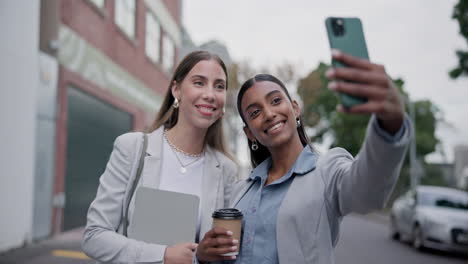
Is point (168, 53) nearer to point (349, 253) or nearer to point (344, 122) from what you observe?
point (349, 253)

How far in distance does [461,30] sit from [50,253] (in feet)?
38.3

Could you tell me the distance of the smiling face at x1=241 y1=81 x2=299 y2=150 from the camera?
7.14 ft

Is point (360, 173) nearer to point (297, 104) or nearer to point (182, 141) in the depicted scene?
point (297, 104)

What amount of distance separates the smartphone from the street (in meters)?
6.01

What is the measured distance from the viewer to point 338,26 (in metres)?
1.36

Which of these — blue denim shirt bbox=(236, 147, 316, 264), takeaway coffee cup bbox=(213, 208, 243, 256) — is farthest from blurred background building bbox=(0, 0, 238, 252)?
takeaway coffee cup bbox=(213, 208, 243, 256)

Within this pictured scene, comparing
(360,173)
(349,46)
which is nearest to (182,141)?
(360,173)

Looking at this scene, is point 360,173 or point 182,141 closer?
point 360,173

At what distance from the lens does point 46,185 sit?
351 inches

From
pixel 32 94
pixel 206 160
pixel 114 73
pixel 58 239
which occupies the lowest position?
pixel 58 239

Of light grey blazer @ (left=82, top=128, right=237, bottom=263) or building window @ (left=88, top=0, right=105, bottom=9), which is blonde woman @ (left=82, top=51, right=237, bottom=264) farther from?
building window @ (left=88, top=0, right=105, bottom=9)

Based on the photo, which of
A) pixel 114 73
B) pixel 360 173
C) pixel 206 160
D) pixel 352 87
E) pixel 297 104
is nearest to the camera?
pixel 352 87

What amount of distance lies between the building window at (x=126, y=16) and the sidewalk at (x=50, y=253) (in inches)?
276

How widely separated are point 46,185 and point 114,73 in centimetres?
487
